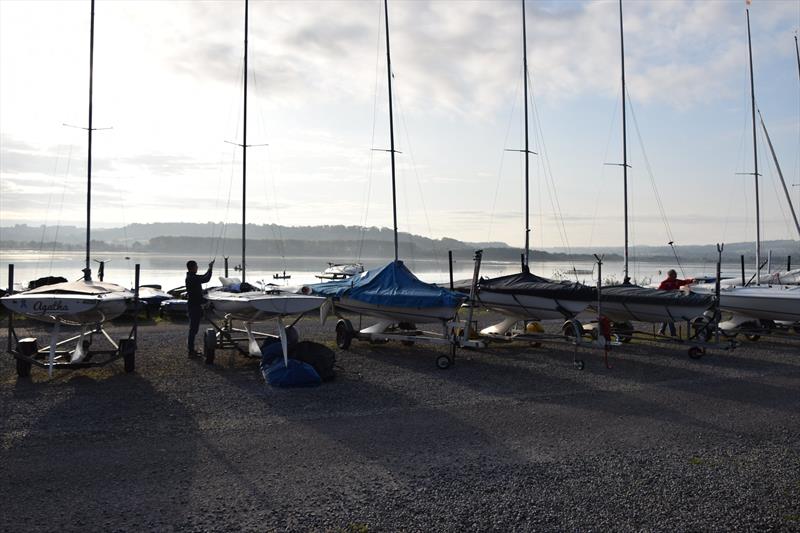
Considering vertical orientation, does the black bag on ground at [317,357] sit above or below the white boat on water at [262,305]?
below

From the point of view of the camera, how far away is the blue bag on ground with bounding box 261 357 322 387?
9.89 metres

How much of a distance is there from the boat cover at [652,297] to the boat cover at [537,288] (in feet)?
2.76

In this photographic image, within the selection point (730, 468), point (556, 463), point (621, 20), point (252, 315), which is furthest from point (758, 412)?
point (621, 20)

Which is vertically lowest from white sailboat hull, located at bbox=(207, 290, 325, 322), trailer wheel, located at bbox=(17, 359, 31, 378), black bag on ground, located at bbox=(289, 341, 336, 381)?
trailer wheel, located at bbox=(17, 359, 31, 378)

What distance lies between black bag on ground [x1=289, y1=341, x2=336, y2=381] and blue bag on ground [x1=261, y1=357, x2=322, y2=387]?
203 millimetres

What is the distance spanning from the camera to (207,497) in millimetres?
5445

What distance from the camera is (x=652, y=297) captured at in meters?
14.1

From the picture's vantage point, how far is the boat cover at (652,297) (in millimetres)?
13734


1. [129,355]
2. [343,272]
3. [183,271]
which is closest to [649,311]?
[129,355]

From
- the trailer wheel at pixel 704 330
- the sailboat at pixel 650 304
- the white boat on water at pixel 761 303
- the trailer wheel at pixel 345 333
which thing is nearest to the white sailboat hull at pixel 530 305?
the sailboat at pixel 650 304

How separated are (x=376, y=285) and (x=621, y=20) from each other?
19593 mm

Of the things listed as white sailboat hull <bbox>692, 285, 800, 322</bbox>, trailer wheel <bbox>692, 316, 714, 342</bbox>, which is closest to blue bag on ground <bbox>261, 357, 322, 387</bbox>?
trailer wheel <bbox>692, 316, 714, 342</bbox>

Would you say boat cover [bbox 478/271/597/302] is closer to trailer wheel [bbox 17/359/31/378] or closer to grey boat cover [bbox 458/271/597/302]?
grey boat cover [bbox 458/271/597/302]

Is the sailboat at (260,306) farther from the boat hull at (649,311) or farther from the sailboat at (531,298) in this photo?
the boat hull at (649,311)
